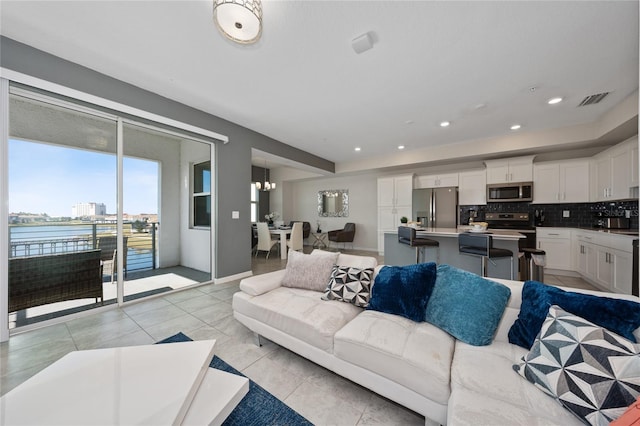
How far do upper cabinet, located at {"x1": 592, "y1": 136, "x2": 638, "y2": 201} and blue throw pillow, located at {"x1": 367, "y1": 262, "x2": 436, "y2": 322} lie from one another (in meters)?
3.98

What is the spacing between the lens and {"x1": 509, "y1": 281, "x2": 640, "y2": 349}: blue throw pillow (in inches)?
40.9

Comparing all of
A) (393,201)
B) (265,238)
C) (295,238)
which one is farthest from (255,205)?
(393,201)

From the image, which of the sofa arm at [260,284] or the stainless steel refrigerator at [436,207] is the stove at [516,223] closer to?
the stainless steel refrigerator at [436,207]

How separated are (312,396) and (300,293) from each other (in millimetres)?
825

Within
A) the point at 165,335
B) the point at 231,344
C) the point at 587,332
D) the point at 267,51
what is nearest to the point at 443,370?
the point at 587,332

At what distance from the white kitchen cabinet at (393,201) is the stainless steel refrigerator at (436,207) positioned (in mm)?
212

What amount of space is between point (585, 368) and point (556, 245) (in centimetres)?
475

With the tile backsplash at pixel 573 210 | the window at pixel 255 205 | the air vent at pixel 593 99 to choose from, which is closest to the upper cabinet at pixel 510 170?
the tile backsplash at pixel 573 210

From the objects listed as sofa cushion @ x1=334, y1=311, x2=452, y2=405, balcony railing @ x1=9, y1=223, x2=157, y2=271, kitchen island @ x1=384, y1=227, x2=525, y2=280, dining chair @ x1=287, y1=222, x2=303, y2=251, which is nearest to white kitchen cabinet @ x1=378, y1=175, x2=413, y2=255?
kitchen island @ x1=384, y1=227, x2=525, y2=280

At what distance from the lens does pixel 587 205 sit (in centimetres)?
424

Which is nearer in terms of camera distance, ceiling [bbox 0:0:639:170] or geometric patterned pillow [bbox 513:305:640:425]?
geometric patterned pillow [bbox 513:305:640:425]

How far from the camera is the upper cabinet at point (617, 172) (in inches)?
122

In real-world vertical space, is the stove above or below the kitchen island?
above

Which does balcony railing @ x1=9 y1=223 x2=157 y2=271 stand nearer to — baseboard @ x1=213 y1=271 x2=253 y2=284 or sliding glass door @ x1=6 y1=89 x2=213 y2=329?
sliding glass door @ x1=6 y1=89 x2=213 y2=329
